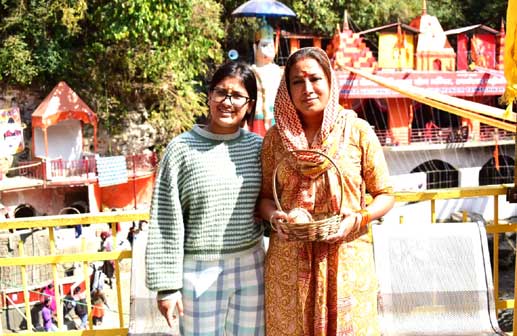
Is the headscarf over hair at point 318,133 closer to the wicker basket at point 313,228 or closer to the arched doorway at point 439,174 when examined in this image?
the wicker basket at point 313,228

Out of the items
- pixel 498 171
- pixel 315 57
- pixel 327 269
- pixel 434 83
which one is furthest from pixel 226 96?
pixel 498 171

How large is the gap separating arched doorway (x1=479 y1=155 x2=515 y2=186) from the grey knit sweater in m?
19.6

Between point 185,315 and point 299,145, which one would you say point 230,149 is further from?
point 185,315

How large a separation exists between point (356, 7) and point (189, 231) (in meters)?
19.0

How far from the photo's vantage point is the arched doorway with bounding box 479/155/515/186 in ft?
66.1

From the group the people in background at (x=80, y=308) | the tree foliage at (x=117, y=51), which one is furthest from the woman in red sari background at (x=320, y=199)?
the tree foliage at (x=117, y=51)

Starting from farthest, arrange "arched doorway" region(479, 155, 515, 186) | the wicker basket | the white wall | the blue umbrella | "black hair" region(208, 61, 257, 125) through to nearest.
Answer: "arched doorway" region(479, 155, 515, 186), the white wall, the blue umbrella, "black hair" region(208, 61, 257, 125), the wicker basket

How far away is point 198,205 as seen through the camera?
2094 mm

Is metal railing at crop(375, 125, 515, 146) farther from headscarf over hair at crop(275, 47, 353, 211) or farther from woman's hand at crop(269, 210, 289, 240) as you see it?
woman's hand at crop(269, 210, 289, 240)

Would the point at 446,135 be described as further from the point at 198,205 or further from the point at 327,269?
the point at 198,205

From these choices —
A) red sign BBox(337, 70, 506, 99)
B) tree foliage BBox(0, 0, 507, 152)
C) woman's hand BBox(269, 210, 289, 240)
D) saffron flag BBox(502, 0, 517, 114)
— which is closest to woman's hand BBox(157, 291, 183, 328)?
woman's hand BBox(269, 210, 289, 240)

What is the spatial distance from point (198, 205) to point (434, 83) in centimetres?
1793

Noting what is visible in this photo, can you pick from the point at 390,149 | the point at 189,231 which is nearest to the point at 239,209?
the point at 189,231

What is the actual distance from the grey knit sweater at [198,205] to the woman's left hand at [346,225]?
38cm
